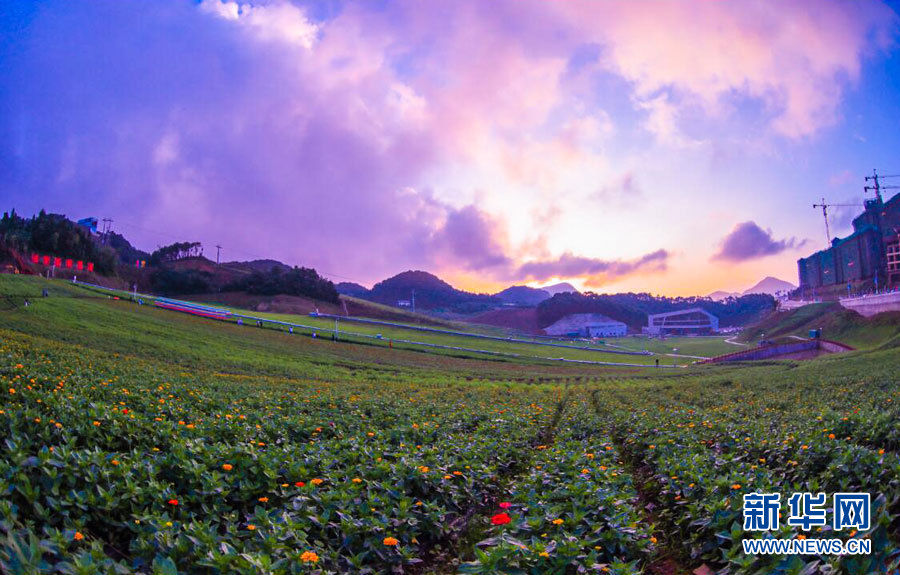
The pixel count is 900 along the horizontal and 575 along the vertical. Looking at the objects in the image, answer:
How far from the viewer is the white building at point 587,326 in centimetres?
13462

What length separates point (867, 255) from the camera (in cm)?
8831

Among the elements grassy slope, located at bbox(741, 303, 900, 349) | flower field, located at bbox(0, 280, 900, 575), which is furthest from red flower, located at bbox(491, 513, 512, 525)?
grassy slope, located at bbox(741, 303, 900, 349)

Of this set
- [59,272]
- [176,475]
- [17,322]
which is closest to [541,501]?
[176,475]

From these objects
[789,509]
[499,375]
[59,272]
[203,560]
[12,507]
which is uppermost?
[59,272]

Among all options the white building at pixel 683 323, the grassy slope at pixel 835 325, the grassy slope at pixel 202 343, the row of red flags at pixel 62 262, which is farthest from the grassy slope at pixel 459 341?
the white building at pixel 683 323

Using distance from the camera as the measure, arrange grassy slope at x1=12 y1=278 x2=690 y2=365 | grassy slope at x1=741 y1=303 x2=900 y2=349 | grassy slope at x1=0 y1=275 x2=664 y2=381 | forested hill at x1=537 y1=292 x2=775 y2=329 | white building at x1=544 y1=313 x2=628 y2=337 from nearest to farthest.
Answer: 1. grassy slope at x1=0 y1=275 x2=664 y2=381
2. grassy slope at x1=741 y1=303 x2=900 y2=349
3. grassy slope at x1=12 y1=278 x2=690 y2=365
4. white building at x1=544 y1=313 x2=628 y2=337
5. forested hill at x1=537 y1=292 x2=775 y2=329

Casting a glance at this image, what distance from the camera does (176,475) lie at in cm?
516

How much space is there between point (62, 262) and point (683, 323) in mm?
151180

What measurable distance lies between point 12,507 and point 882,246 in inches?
4570

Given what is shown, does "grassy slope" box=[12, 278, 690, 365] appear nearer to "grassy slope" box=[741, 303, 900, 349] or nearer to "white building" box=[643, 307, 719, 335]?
"grassy slope" box=[741, 303, 900, 349]

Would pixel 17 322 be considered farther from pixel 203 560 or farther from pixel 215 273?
pixel 215 273

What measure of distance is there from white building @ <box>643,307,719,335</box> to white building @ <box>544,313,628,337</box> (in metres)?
12.5

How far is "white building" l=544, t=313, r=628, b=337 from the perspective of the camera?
134625 millimetres

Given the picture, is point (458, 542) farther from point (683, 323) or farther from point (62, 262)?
point (683, 323)
